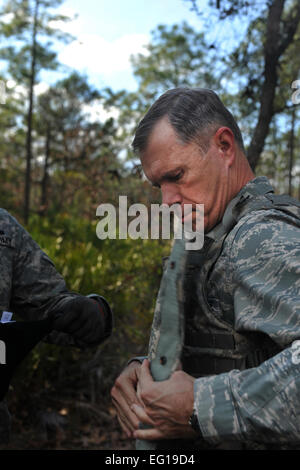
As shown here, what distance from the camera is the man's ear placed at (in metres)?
1.58

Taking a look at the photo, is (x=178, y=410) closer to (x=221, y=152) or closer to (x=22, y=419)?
(x=221, y=152)

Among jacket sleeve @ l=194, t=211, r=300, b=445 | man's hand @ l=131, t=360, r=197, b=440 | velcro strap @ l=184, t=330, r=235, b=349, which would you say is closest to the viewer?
jacket sleeve @ l=194, t=211, r=300, b=445

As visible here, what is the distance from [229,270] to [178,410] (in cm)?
41

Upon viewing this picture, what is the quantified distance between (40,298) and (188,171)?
121cm

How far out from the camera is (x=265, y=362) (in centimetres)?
113

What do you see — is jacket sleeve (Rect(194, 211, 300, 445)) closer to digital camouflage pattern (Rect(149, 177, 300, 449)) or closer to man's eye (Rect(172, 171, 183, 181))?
digital camouflage pattern (Rect(149, 177, 300, 449))

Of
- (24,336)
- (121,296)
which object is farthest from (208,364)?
(121,296)

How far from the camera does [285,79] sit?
5.08 m

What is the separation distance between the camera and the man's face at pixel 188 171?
1.55 m

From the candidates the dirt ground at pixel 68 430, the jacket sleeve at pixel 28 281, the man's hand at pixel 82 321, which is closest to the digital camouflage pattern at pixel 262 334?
the man's hand at pixel 82 321

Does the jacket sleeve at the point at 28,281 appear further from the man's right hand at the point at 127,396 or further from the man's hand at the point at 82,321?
the man's right hand at the point at 127,396

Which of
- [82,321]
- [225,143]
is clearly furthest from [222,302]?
[82,321]

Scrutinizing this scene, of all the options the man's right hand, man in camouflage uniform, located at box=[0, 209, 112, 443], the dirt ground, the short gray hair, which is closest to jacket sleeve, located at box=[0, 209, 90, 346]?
man in camouflage uniform, located at box=[0, 209, 112, 443]

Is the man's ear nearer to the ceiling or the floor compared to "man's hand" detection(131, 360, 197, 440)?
nearer to the ceiling
